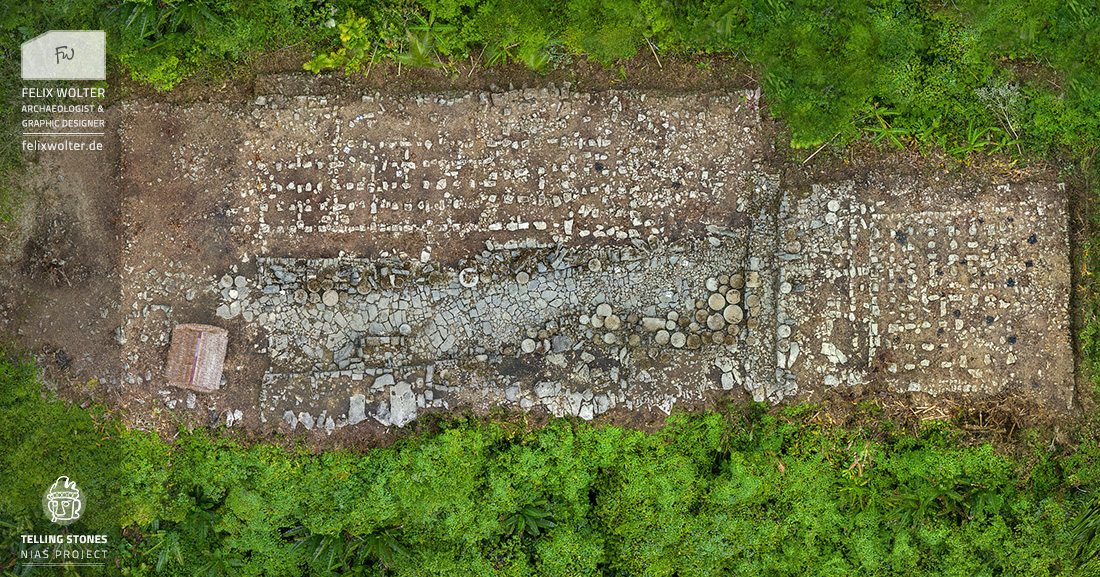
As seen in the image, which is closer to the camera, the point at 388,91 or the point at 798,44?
the point at 798,44

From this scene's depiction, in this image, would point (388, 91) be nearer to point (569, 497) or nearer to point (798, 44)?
point (798, 44)

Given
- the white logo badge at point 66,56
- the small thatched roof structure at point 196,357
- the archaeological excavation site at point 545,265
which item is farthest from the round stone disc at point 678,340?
the white logo badge at point 66,56

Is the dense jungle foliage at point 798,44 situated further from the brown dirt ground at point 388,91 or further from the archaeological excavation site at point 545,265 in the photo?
the archaeological excavation site at point 545,265

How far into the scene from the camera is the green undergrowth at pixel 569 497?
6.45 m

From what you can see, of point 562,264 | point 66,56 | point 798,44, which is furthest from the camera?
point 66,56

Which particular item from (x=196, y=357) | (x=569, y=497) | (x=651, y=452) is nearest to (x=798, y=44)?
(x=651, y=452)

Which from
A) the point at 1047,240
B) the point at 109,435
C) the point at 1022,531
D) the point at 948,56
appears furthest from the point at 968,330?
the point at 109,435

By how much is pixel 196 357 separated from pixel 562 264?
176 inches

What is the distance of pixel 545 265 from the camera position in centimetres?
652

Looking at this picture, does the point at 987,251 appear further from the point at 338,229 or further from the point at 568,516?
the point at 338,229

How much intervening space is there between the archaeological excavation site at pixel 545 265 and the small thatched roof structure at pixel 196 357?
26 mm

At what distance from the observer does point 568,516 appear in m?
6.70

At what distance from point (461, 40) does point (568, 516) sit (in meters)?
5.88

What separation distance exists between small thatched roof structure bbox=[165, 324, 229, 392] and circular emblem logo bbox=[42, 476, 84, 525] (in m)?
1.89
